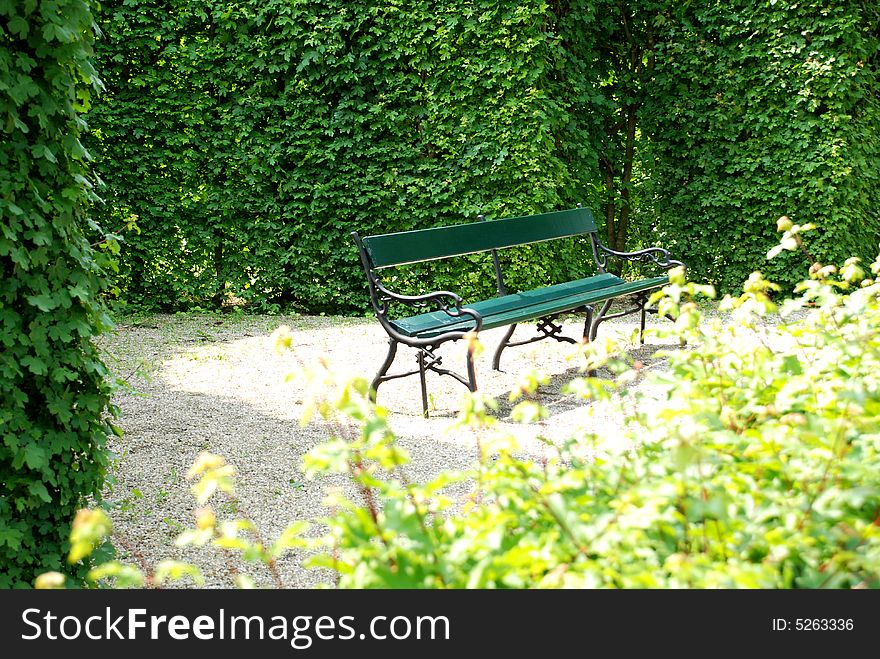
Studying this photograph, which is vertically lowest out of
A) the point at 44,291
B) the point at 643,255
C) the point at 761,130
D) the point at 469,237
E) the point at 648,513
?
the point at 648,513

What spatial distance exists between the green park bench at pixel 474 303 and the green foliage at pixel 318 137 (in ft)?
3.57

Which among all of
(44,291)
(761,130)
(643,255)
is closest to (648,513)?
(44,291)

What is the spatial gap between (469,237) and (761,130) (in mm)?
3528

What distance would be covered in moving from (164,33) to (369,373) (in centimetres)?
398

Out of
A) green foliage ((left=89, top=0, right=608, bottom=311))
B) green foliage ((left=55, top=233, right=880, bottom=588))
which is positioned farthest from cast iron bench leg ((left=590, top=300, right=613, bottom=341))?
green foliage ((left=55, top=233, right=880, bottom=588))

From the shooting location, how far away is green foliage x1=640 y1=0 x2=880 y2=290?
740 centimetres

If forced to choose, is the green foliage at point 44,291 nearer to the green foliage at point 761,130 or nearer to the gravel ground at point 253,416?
the gravel ground at point 253,416

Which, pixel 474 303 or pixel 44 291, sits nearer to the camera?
pixel 44 291

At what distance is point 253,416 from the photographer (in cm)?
512

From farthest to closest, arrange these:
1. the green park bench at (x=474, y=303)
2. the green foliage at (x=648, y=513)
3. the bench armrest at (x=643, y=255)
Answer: the bench armrest at (x=643, y=255) → the green park bench at (x=474, y=303) → the green foliage at (x=648, y=513)

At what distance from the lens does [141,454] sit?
4.48 m

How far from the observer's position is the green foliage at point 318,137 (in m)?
7.45

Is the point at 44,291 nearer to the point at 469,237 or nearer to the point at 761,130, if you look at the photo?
the point at 469,237

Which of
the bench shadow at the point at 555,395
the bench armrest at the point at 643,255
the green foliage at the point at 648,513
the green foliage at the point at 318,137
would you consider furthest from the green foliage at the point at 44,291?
the green foliage at the point at 318,137
